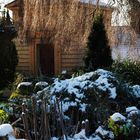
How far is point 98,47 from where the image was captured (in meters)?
11.5

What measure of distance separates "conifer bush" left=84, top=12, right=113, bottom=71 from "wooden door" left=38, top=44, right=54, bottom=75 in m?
7.79

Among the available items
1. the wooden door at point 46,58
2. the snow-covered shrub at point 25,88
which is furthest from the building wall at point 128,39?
the wooden door at point 46,58

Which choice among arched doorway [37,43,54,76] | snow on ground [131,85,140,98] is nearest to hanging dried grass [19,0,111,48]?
snow on ground [131,85,140,98]

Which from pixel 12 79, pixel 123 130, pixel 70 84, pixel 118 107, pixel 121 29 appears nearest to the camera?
pixel 123 130

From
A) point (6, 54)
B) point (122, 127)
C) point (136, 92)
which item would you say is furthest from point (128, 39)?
point (122, 127)

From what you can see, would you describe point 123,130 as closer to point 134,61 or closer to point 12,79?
point 134,61

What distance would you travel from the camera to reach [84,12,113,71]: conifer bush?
11422mm

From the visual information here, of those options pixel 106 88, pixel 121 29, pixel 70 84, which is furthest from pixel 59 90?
pixel 121 29

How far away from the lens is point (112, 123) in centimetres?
664

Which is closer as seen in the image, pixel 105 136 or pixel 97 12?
pixel 105 136

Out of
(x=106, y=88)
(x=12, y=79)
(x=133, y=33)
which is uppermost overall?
(x=133, y=33)

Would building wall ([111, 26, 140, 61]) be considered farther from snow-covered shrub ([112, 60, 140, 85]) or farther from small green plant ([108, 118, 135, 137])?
small green plant ([108, 118, 135, 137])

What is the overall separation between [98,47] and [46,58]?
8.07 meters

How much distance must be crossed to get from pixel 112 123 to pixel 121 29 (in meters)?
5.39
